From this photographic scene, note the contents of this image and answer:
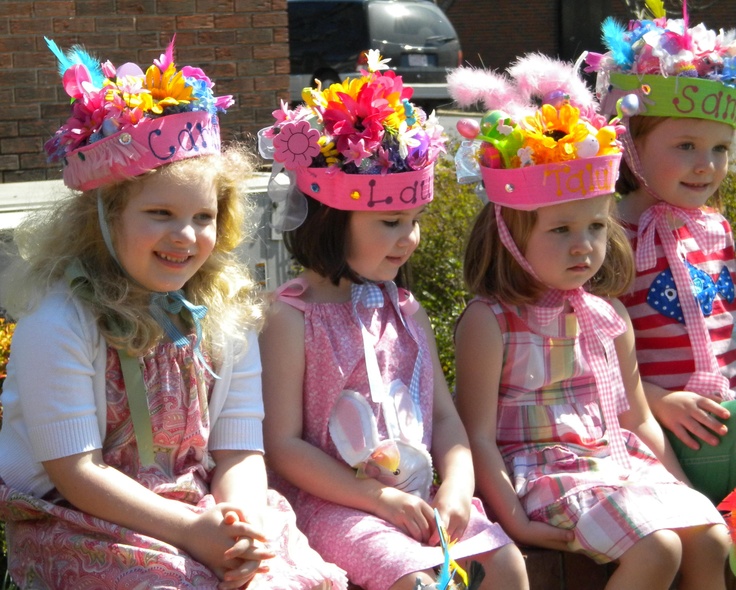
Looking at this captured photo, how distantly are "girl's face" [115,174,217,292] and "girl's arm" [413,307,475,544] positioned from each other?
87 cm

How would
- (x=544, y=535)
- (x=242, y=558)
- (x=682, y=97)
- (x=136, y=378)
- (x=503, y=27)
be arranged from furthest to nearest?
(x=503, y=27)
(x=682, y=97)
(x=544, y=535)
(x=136, y=378)
(x=242, y=558)

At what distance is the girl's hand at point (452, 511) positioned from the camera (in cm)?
307

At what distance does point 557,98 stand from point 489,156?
0.95ft

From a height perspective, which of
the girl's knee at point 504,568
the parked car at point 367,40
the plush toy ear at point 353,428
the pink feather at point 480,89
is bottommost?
the girl's knee at point 504,568

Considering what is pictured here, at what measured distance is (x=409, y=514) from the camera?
3.04m

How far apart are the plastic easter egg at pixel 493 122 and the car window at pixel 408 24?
483 inches

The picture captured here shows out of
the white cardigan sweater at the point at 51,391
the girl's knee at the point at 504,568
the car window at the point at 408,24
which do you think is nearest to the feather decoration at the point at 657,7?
the girl's knee at the point at 504,568

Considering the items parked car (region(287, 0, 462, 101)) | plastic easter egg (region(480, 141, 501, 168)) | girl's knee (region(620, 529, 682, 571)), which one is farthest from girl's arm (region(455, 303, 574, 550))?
parked car (region(287, 0, 462, 101))

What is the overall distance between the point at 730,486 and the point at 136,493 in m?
2.05

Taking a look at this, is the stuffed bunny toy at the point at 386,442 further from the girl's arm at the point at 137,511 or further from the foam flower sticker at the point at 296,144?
the foam flower sticker at the point at 296,144

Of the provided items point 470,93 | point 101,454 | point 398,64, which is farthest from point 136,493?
point 398,64

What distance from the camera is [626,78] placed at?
3.96 meters

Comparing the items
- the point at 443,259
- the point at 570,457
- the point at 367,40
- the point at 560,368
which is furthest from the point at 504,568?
the point at 367,40

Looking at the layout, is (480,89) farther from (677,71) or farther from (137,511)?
(137,511)
